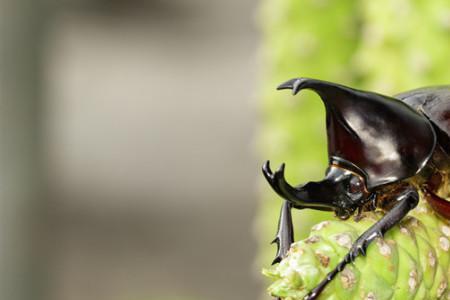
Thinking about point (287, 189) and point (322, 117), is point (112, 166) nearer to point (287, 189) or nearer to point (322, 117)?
point (322, 117)

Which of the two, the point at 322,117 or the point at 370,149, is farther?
the point at 322,117

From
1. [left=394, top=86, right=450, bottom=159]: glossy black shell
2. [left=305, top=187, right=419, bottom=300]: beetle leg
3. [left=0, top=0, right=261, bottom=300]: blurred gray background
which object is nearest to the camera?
[left=305, top=187, right=419, bottom=300]: beetle leg

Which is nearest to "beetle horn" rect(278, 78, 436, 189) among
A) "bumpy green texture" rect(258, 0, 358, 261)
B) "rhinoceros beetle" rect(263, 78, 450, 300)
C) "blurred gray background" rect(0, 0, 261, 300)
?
"rhinoceros beetle" rect(263, 78, 450, 300)

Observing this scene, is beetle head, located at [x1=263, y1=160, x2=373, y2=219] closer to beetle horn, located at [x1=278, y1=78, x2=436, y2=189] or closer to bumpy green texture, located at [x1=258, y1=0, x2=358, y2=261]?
beetle horn, located at [x1=278, y1=78, x2=436, y2=189]

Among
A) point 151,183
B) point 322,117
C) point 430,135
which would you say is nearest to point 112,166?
point 151,183

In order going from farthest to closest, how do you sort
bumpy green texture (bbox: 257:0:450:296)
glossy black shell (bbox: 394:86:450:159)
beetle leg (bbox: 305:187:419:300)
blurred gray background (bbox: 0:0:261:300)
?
blurred gray background (bbox: 0:0:261:300) → bumpy green texture (bbox: 257:0:450:296) → glossy black shell (bbox: 394:86:450:159) → beetle leg (bbox: 305:187:419:300)
